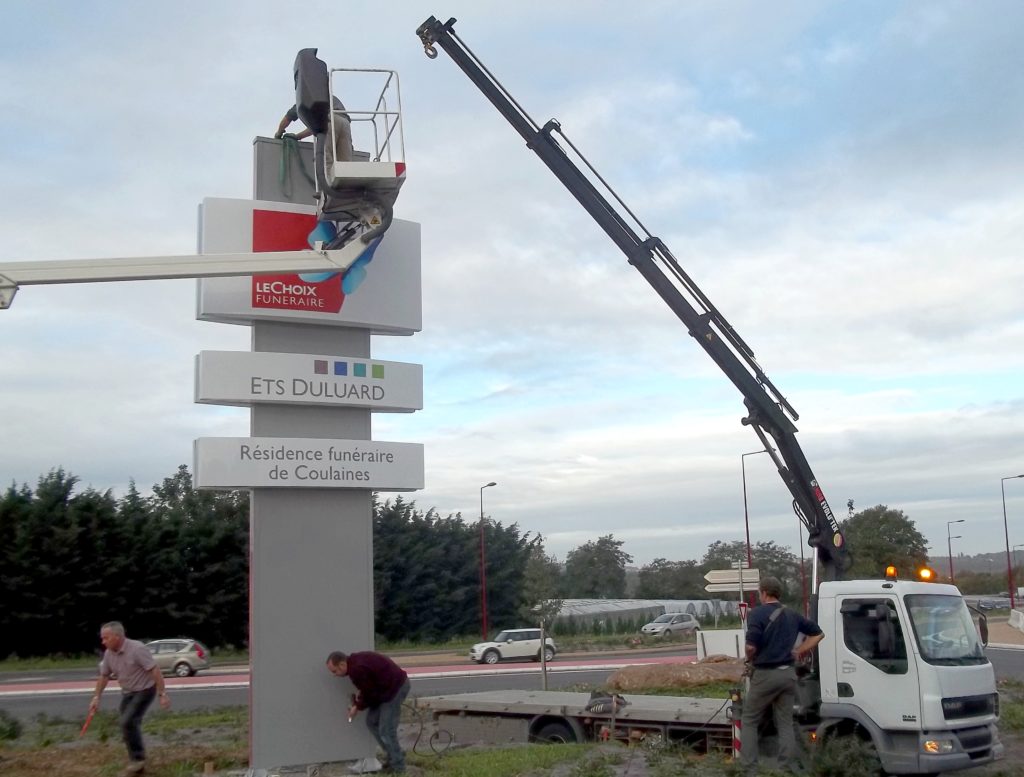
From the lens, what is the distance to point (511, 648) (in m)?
41.7

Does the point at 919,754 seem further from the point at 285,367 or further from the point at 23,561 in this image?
the point at 23,561

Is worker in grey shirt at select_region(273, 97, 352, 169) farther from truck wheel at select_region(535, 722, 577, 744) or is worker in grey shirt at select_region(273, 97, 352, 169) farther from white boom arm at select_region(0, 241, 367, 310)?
truck wheel at select_region(535, 722, 577, 744)

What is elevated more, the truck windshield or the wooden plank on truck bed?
the truck windshield

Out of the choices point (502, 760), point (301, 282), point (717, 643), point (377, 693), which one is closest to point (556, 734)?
point (502, 760)

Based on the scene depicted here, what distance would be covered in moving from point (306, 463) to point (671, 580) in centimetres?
9481

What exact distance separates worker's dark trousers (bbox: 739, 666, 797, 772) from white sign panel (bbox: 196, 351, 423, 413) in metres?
4.72

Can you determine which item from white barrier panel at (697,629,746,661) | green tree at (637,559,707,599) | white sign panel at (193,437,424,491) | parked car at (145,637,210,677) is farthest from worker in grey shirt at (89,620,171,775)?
green tree at (637,559,707,599)

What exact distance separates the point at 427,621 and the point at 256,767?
52723mm

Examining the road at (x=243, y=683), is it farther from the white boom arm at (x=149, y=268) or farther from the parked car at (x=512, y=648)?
the white boom arm at (x=149, y=268)

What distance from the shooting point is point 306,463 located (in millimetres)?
11070

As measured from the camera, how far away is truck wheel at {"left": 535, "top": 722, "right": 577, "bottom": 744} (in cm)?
1222

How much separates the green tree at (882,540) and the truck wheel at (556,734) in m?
9.41

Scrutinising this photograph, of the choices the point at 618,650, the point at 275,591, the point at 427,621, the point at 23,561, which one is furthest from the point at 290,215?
the point at 427,621

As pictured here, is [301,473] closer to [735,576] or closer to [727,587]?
[727,587]
